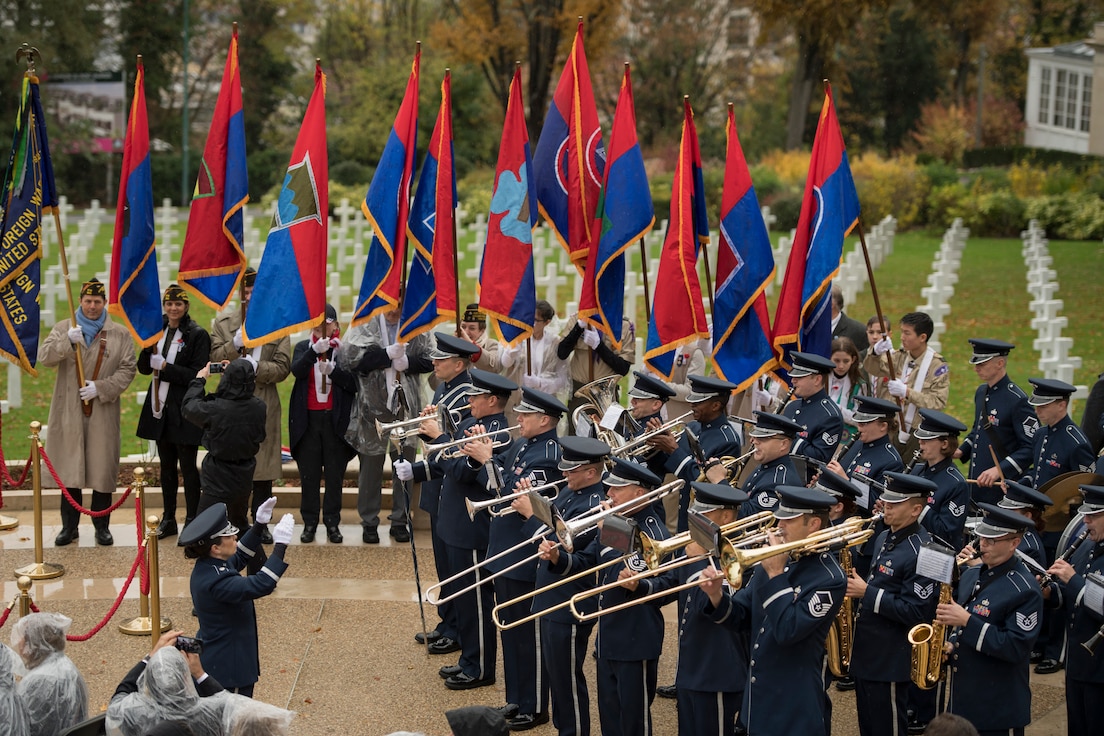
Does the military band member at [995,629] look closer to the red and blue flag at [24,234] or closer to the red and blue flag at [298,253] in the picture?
the red and blue flag at [298,253]

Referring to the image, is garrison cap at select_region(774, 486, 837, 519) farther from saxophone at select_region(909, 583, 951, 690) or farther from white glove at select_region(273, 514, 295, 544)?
white glove at select_region(273, 514, 295, 544)

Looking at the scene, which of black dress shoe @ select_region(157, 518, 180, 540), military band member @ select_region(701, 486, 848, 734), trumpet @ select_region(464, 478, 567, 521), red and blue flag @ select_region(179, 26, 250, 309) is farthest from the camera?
black dress shoe @ select_region(157, 518, 180, 540)

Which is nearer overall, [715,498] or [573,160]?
[715,498]

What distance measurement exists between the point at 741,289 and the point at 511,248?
1.83 metres

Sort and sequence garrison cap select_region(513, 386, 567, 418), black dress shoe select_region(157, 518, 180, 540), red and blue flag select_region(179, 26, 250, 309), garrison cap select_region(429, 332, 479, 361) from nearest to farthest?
garrison cap select_region(513, 386, 567, 418)
garrison cap select_region(429, 332, 479, 361)
red and blue flag select_region(179, 26, 250, 309)
black dress shoe select_region(157, 518, 180, 540)

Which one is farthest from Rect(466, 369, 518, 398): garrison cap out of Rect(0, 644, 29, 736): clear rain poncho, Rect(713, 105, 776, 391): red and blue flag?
Rect(0, 644, 29, 736): clear rain poncho

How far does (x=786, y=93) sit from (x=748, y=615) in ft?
163

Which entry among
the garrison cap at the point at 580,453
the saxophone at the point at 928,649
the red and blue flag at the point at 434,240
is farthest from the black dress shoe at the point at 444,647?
the saxophone at the point at 928,649

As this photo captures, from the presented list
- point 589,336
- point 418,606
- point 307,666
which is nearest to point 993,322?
point 589,336

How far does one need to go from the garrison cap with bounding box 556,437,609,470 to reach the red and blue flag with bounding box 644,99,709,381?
276 cm

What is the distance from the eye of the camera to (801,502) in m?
6.28

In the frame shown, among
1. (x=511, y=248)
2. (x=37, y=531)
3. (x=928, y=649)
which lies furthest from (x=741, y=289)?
(x=37, y=531)

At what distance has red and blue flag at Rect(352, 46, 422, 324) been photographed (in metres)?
10.2

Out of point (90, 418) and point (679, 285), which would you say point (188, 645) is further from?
point (90, 418)
